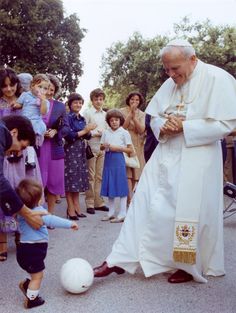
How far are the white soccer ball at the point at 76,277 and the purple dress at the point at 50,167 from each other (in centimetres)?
270

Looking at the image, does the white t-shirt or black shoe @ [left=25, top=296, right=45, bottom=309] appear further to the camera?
the white t-shirt

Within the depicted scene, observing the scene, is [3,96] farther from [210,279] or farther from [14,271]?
[210,279]

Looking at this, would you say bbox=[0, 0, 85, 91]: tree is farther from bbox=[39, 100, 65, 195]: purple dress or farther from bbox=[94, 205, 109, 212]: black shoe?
bbox=[39, 100, 65, 195]: purple dress

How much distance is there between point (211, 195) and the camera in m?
4.62

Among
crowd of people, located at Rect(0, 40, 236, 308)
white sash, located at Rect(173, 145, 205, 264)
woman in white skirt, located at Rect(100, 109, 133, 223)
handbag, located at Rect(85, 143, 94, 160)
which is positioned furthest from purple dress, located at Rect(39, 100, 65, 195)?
white sash, located at Rect(173, 145, 205, 264)

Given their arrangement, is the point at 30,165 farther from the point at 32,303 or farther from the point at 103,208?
the point at 103,208

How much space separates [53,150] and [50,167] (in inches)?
8.9

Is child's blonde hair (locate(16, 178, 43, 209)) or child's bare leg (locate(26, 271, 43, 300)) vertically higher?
child's blonde hair (locate(16, 178, 43, 209))

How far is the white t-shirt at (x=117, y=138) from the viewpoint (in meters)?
8.04

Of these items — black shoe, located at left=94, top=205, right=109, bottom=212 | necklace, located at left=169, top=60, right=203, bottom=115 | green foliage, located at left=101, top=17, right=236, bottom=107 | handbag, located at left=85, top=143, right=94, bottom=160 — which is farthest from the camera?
green foliage, located at left=101, top=17, right=236, bottom=107

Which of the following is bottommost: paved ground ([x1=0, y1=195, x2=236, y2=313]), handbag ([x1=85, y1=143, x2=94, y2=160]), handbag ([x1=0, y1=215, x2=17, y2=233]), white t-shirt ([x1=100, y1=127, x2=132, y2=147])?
paved ground ([x1=0, y1=195, x2=236, y2=313])

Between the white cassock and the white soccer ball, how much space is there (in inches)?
19.3

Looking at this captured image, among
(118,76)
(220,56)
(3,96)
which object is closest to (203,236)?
(3,96)

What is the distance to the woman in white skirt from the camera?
26.1ft
